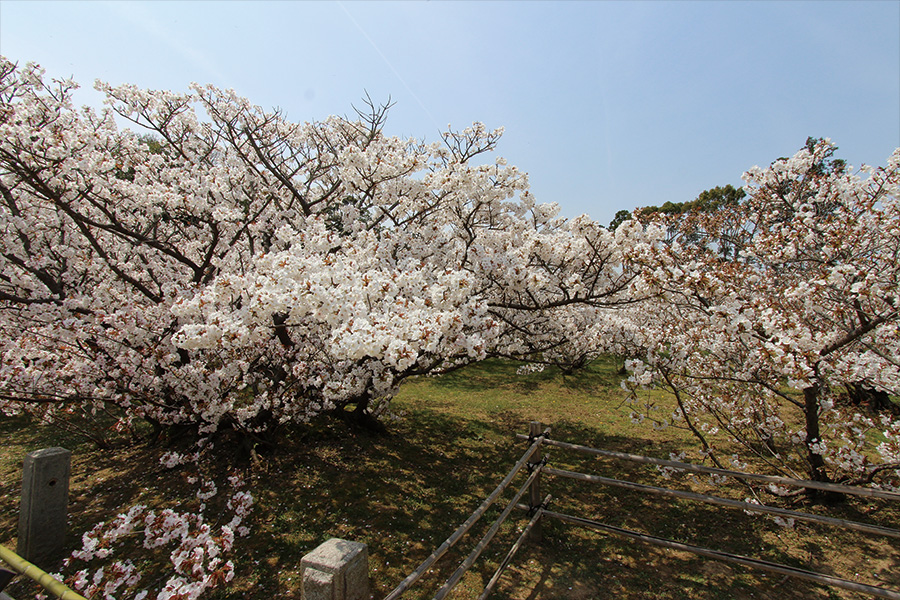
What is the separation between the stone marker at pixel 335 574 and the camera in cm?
198

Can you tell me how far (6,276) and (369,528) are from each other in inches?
281

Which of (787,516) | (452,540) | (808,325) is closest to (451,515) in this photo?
(452,540)

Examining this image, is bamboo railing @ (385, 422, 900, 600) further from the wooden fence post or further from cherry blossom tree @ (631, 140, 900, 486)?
cherry blossom tree @ (631, 140, 900, 486)

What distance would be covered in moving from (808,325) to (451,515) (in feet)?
15.7

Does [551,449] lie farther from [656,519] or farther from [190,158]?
[190,158]

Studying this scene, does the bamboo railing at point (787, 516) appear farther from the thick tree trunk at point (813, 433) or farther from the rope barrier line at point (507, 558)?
the thick tree trunk at point (813, 433)

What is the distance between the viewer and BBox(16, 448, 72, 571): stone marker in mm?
4039

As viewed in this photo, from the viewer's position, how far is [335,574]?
1.98 meters

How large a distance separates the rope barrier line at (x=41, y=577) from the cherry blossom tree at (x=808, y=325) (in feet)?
14.8

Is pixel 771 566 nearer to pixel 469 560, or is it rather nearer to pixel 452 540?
pixel 469 560

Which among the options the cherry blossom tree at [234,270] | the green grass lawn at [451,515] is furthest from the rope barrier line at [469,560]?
the cherry blossom tree at [234,270]

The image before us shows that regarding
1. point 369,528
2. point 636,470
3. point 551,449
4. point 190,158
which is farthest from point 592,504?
point 190,158

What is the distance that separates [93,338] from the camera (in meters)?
5.88

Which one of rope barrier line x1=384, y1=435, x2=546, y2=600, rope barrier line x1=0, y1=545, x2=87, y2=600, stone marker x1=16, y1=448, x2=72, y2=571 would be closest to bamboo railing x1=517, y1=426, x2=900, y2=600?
rope barrier line x1=384, y1=435, x2=546, y2=600
